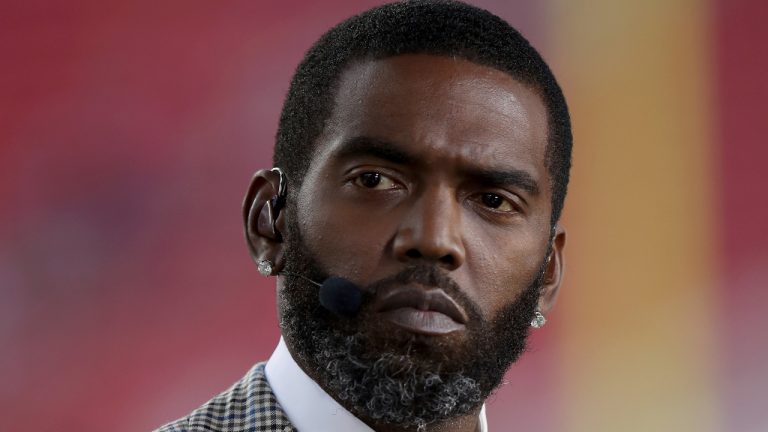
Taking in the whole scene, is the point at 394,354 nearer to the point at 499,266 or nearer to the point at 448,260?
the point at 448,260

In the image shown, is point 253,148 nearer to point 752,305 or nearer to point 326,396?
point 326,396

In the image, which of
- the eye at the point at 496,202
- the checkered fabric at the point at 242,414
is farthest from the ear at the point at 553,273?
the checkered fabric at the point at 242,414

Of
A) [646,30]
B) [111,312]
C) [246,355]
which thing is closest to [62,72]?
[111,312]

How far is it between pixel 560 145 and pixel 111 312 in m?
1.71

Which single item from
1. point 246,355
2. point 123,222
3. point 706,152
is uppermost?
point 706,152

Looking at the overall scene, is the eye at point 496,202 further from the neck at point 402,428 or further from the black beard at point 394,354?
the neck at point 402,428

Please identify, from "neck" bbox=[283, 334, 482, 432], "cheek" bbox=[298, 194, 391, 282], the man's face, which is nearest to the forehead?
the man's face

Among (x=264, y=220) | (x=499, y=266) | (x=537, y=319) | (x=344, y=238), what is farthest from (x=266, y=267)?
(x=537, y=319)

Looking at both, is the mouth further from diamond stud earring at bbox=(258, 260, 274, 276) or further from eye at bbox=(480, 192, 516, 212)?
diamond stud earring at bbox=(258, 260, 274, 276)

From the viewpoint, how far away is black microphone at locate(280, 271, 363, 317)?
239cm

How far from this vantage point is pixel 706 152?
4398 mm

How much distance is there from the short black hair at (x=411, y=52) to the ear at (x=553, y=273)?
0.44 ft

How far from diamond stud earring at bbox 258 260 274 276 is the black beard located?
0.23 feet

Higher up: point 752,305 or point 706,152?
point 706,152
